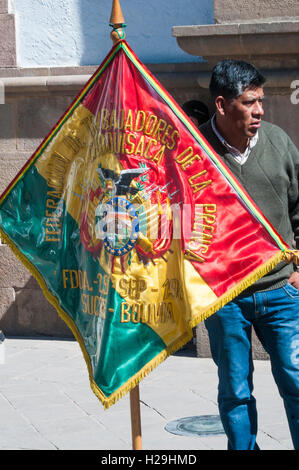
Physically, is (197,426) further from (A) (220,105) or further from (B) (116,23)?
(B) (116,23)

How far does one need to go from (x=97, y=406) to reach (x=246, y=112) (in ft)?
8.24

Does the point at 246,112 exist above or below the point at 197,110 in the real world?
below

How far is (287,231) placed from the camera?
3.95 meters

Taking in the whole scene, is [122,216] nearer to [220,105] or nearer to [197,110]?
[220,105]

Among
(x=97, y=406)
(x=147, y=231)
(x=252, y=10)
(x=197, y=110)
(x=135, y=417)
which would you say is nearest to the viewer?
(x=147, y=231)

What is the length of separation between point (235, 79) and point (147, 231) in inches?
29.9

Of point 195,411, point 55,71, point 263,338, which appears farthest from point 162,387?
point 55,71

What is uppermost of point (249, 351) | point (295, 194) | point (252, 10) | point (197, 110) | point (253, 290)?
point (252, 10)

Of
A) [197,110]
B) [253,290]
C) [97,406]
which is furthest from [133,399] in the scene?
[197,110]

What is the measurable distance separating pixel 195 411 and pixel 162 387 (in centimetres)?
62

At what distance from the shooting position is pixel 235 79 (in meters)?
3.86

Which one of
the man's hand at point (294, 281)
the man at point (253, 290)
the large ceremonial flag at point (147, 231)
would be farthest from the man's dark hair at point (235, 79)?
the man's hand at point (294, 281)

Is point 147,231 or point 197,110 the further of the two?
point 197,110

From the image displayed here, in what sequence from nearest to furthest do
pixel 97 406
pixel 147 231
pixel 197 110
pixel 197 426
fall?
pixel 147 231, pixel 197 426, pixel 97 406, pixel 197 110
